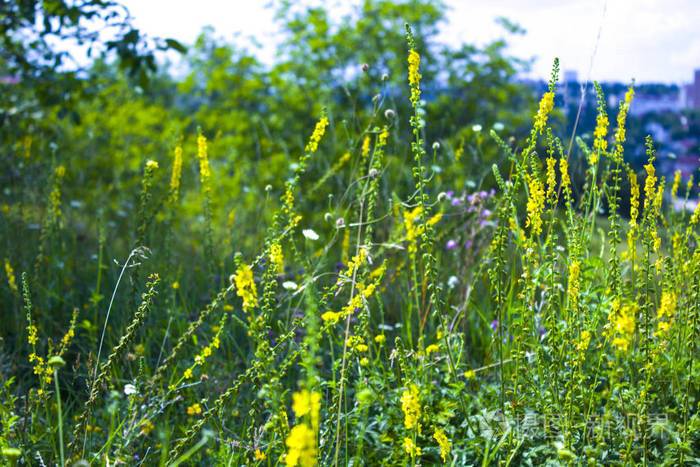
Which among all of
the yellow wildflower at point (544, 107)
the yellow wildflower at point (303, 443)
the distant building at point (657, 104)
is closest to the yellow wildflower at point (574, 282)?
the yellow wildflower at point (544, 107)

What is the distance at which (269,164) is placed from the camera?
752 centimetres

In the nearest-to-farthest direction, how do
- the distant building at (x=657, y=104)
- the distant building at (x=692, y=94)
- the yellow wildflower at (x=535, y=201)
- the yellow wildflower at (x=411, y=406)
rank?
the yellow wildflower at (x=411, y=406) < the yellow wildflower at (x=535, y=201) < the distant building at (x=692, y=94) < the distant building at (x=657, y=104)

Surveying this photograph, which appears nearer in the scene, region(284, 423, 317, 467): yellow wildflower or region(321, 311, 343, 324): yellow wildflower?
region(284, 423, 317, 467): yellow wildflower

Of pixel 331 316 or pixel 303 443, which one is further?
pixel 331 316

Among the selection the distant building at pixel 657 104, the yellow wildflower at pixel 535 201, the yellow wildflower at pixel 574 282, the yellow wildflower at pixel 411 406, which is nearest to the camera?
the yellow wildflower at pixel 411 406

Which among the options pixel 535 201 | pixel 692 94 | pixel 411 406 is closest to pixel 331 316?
pixel 411 406

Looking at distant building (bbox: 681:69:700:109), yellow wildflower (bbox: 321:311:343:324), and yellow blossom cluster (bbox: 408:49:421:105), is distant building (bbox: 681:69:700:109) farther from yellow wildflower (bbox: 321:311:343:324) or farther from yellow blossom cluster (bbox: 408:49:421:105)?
yellow wildflower (bbox: 321:311:343:324)

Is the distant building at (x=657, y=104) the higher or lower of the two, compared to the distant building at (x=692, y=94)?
lower

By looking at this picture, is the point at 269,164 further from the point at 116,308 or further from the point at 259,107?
the point at 116,308

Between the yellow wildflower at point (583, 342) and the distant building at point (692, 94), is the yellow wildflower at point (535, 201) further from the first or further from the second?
the distant building at point (692, 94)

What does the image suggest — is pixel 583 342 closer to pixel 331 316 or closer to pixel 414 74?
pixel 331 316

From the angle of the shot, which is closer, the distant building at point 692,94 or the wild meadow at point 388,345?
the wild meadow at point 388,345

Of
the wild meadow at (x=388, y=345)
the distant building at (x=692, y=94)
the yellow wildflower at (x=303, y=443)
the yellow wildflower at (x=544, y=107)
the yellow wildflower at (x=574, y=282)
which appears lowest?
the wild meadow at (x=388, y=345)

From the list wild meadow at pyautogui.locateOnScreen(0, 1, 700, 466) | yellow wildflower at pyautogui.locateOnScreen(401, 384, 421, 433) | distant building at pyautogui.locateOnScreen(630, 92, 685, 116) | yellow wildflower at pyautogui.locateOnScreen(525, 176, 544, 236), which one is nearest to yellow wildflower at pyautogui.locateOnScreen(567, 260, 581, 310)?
wild meadow at pyautogui.locateOnScreen(0, 1, 700, 466)
